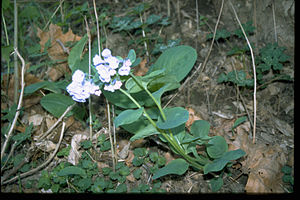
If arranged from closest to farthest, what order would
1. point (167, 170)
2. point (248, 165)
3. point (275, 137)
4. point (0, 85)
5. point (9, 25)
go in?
point (167, 170), point (248, 165), point (275, 137), point (0, 85), point (9, 25)

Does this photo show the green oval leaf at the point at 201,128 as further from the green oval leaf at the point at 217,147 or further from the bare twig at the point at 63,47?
the bare twig at the point at 63,47

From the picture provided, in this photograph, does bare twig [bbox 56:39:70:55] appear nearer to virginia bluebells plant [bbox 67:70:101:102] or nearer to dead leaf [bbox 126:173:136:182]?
virginia bluebells plant [bbox 67:70:101:102]

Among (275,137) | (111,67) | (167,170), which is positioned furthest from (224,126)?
(111,67)

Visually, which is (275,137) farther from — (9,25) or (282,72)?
(9,25)

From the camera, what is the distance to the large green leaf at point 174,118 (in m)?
1.16

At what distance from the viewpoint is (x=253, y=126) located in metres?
1.73

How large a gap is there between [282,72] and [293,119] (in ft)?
1.23

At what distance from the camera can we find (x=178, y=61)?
154 centimetres

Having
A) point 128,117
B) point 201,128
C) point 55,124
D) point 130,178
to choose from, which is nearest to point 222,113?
point 201,128

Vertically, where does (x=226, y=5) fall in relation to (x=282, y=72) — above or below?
above

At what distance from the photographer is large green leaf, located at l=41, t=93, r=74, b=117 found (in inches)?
70.5

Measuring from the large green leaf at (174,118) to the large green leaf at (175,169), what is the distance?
241 millimetres

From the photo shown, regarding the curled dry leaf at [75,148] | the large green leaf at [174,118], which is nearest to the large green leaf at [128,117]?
the large green leaf at [174,118]

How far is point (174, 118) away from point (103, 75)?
380mm
